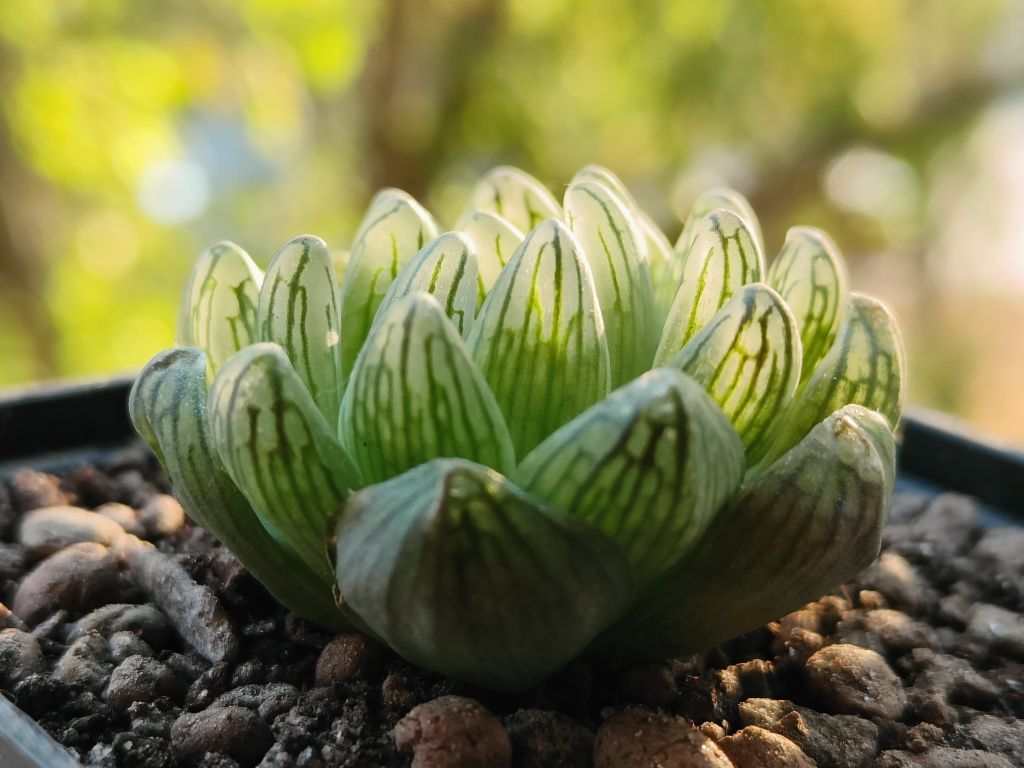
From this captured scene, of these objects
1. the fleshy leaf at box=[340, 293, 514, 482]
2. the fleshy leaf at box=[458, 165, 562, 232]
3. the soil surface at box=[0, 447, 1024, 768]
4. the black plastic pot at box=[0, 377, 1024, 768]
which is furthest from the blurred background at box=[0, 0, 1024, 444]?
the fleshy leaf at box=[340, 293, 514, 482]

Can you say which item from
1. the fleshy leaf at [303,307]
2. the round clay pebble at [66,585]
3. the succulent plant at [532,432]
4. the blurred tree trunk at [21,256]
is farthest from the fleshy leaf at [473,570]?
the blurred tree trunk at [21,256]

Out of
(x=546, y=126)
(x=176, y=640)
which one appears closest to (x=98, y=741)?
(x=176, y=640)

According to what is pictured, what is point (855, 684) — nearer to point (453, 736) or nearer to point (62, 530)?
point (453, 736)

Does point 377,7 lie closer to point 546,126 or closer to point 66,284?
point 546,126

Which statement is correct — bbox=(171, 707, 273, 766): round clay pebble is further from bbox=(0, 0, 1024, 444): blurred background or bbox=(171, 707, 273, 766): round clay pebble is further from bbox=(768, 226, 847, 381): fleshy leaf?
bbox=(0, 0, 1024, 444): blurred background

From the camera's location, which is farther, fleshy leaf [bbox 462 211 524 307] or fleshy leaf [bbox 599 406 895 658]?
fleshy leaf [bbox 462 211 524 307]

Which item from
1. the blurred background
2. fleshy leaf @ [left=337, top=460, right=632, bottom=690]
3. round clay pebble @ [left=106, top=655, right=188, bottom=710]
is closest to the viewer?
fleshy leaf @ [left=337, top=460, right=632, bottom=690]

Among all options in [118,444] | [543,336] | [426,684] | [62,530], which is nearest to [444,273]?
[543,336]
